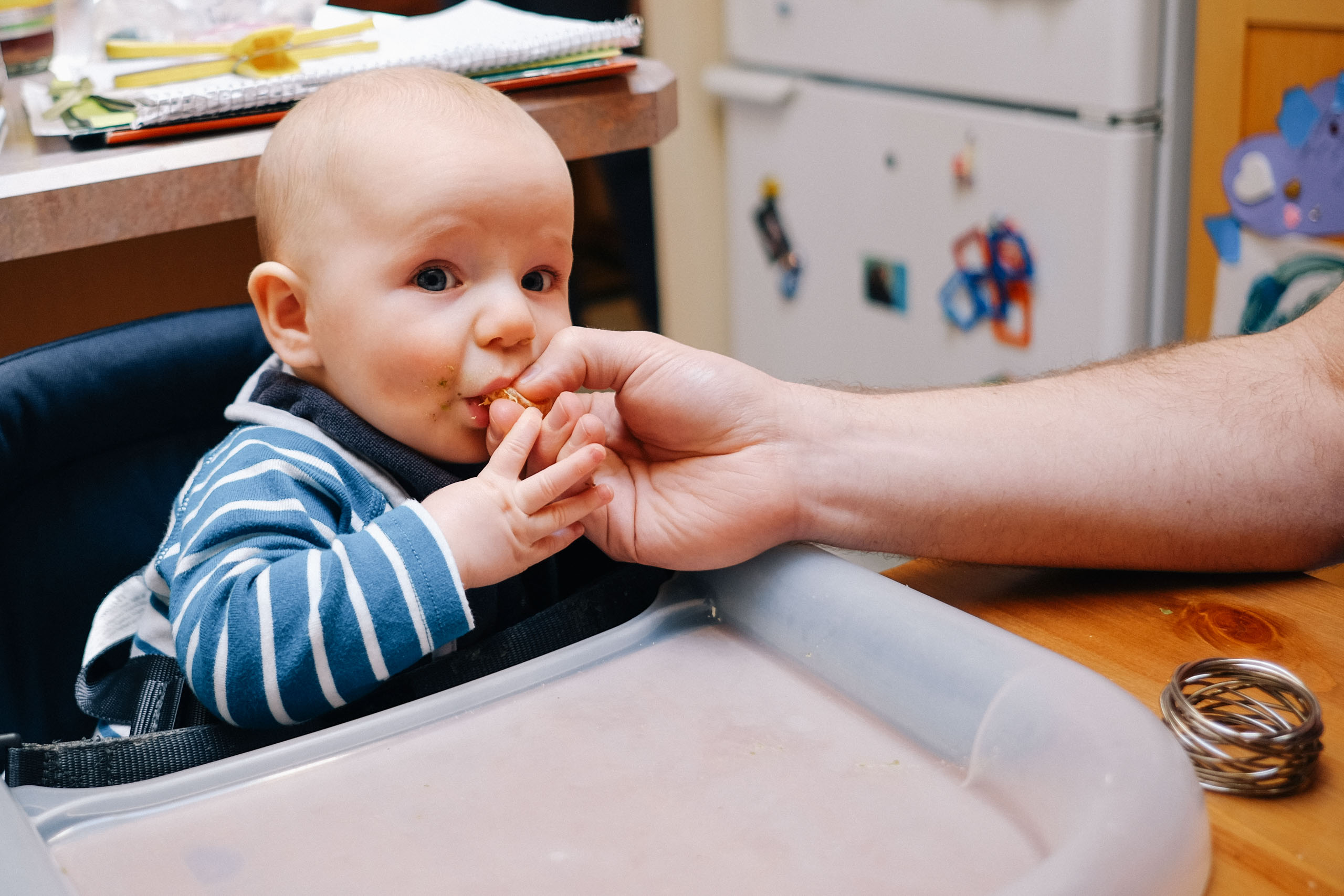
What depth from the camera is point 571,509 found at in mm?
697

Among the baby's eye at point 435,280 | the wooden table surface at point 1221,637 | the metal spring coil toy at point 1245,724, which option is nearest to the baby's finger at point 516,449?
the baby's eye at point 435,280

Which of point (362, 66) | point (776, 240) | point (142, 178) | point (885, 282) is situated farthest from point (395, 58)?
point (776, 240)

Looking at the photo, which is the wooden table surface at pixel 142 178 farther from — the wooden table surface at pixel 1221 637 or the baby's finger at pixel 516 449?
the wooden table surface at pixel 1221 637

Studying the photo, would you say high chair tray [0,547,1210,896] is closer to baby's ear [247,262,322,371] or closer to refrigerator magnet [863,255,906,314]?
baby's ear [247,262,322,371]

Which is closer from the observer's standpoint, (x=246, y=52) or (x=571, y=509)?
(x=571, y=509)

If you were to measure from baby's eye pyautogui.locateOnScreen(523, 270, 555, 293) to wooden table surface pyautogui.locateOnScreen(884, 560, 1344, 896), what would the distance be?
307 mm

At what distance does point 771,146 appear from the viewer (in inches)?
93.1

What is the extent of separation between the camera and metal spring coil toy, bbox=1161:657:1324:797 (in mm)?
495

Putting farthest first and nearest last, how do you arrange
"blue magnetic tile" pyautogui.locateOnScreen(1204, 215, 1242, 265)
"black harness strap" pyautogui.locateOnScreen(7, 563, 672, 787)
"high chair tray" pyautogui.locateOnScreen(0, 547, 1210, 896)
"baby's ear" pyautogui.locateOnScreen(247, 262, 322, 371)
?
"blue magnetic tile" pyautogui.locateOnScreen(1204, 215, 1242, 265) → "baby's ear" pyautogui.locateOnScreen(247, 262, 322, 371) → "black harness strap" pyautogui.locateOnScreen(7, 563, 672, 787) → "high chair tray" pyautogui.locateOnScreen(0, 547, 1210, 896)

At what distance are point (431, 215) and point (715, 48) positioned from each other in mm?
1874

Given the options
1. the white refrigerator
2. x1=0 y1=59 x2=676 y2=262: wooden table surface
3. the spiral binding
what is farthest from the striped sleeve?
the white refrigerator

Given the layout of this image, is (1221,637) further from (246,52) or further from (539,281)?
(246,52)

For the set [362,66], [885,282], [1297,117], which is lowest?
[885,282]

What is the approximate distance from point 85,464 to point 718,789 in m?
0.49
